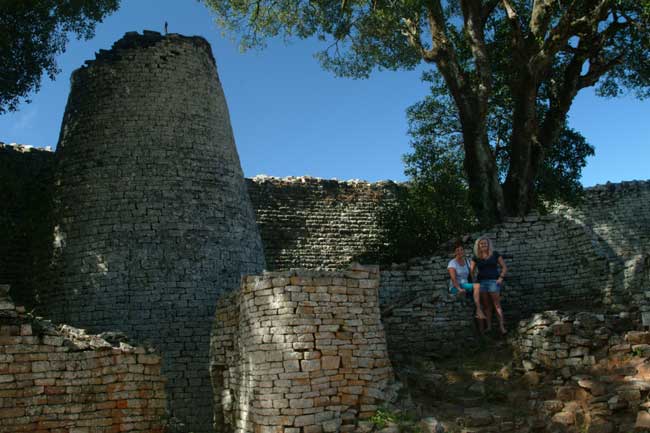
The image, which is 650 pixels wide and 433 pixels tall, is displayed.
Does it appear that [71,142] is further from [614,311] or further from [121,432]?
[614,311]

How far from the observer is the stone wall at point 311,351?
8.02 metres

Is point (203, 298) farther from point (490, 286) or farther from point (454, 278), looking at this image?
point (490, 286)

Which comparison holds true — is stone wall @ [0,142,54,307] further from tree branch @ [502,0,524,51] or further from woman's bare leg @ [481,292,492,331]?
tree branch @ [502,0,524,51]

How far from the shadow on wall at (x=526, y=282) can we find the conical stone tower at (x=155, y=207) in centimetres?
302

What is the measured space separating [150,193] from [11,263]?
3573mm

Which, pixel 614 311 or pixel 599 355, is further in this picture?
pixel 614 311

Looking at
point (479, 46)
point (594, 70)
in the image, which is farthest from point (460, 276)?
point (594, 70)

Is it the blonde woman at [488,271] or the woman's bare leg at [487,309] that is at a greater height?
the blonde woman at [488,271]

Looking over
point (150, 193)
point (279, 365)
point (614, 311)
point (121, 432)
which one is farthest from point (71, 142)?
point (614, 311)

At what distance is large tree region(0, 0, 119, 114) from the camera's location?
14734 mm

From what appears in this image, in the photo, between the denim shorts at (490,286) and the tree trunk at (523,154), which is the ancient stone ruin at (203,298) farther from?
the tree trunk at (523,154)

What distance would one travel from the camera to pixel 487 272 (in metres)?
10.8

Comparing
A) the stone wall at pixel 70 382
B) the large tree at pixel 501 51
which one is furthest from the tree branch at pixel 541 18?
the stone wall at pixel 70 382

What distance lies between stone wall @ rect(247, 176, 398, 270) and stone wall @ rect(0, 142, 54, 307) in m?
5.61
